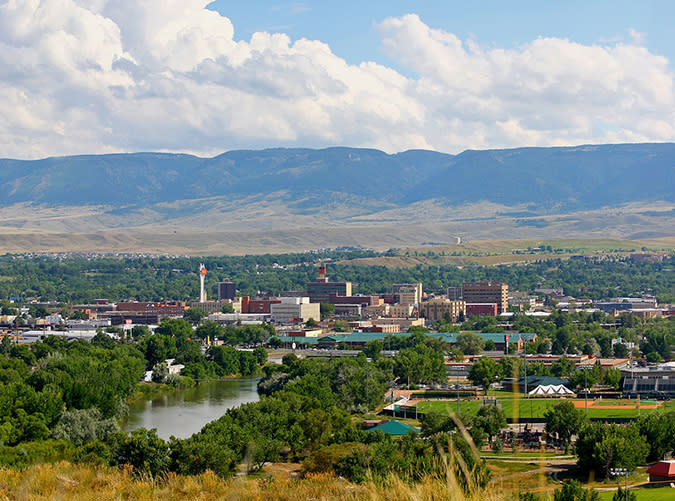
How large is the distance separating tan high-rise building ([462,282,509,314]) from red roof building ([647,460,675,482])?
86.6 metres

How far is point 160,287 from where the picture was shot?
5797 inches

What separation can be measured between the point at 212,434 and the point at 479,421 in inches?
377

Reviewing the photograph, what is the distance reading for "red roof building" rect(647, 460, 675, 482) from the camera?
29391 millimetres

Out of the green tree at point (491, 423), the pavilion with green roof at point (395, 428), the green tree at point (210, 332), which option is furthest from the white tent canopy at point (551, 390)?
the green tree at point (210, 332)

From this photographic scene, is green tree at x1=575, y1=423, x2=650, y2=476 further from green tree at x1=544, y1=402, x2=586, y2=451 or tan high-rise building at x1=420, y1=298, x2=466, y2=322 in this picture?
tan high-rise building at x1=420, y1=298, x2=466, y2=322

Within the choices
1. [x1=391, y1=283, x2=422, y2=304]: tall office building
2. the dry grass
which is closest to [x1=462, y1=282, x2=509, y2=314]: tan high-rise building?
[x1=391, y1=283, x2=422, y2=304]: tall office building

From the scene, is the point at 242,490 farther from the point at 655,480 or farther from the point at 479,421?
the point at 479,421

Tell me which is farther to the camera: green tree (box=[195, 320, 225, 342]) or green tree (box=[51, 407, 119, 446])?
green tree (box=[195, 320, 225, 342])

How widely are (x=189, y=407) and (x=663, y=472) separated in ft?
80.4

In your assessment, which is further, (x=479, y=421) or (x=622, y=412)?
(x=622, y=412)

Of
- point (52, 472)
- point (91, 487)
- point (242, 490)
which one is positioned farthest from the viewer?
point (52, 472)

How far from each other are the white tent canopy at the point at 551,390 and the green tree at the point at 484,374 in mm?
3670

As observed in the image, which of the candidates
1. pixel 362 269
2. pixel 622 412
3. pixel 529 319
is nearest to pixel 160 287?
pixel 362 269

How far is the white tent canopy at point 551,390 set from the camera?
50.5 m
